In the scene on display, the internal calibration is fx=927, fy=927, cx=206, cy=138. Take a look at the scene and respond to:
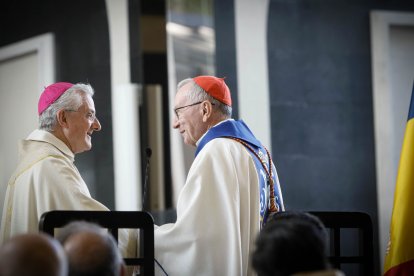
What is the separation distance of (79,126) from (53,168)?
398 mm

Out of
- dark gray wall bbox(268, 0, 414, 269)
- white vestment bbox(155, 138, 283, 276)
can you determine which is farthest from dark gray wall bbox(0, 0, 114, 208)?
white vestment bbox(155, 138, 283, 276)

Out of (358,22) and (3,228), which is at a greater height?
(358,22)

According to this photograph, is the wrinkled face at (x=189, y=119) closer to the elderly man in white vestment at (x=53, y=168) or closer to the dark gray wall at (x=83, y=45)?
the elderly man in white vestment at (x=53, y=168)

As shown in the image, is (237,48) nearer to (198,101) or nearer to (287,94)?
(287,94)

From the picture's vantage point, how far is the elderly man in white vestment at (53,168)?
16.5 ft

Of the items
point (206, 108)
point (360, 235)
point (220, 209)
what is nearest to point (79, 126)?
point (206, 108)

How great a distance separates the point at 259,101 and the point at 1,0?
8.51 ft

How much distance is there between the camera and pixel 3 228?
16.7 ft

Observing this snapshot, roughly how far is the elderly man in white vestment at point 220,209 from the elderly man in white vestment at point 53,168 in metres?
0.26

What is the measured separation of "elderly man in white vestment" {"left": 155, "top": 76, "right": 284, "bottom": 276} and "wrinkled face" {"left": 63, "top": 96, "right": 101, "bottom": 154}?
0.66 meters

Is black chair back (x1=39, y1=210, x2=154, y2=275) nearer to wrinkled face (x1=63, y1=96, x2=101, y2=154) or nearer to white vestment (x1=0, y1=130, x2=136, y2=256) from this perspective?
white vestment (x1=0, y1=130, x2=136, y2=256)

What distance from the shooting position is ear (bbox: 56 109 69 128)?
5383mm

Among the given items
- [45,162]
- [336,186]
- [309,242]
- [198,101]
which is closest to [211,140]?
[198,101]

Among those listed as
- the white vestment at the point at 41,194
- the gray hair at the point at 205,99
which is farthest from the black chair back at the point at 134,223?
the gray hair at the point at 205,99
